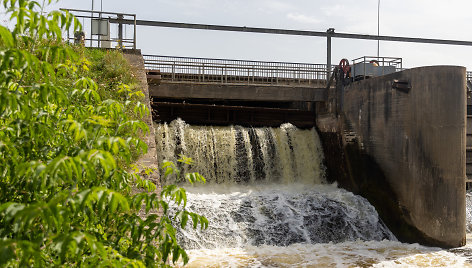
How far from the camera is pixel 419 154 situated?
1044 centimetres

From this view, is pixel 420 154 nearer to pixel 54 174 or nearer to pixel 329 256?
pixel 329 256

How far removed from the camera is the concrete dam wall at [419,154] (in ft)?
32.8

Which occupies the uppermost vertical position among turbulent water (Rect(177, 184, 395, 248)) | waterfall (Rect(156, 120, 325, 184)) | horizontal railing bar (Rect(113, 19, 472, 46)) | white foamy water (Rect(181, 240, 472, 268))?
horizontal railing bar (Rect(113, 19, 472, 46))

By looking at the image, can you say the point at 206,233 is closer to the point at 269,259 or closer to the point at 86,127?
the point at 269,259

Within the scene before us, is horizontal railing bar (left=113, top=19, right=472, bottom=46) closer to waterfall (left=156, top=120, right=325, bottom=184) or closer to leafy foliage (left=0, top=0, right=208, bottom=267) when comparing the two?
waterfall (left=156, top=120, right=325, bottom=184)

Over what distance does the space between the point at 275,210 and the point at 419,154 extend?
4.09 metres

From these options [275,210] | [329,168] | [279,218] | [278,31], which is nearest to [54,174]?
[279,218]

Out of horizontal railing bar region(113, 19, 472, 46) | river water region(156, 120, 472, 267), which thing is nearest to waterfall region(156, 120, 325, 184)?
river water region(156, 120, 472, 267)

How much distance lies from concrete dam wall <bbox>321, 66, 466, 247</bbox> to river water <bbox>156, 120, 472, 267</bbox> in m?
0.46

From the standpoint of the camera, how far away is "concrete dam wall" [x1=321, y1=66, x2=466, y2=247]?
9.98 metres

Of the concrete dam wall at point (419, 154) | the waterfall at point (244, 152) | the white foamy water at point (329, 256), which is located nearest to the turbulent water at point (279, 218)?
the white foamy water at point (329, 256)

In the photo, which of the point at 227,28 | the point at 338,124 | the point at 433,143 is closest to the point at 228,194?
the point at 338,124

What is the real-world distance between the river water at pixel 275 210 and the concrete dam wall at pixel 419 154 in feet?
1.50

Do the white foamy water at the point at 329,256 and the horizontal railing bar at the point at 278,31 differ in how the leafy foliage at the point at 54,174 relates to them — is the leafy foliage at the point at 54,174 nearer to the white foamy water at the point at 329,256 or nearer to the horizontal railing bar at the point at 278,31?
the white foamy water at the point at 329,256
